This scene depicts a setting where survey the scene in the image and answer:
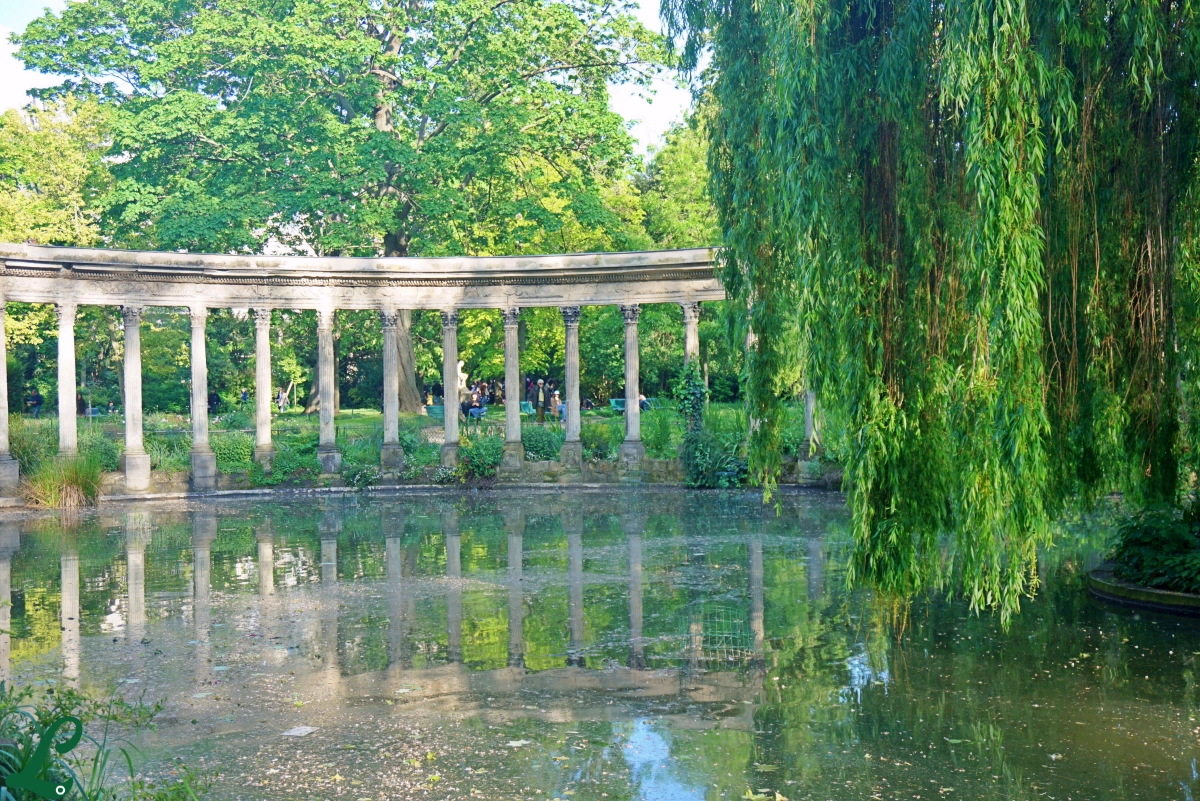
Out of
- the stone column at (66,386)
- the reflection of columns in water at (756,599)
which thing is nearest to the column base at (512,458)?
the stone column at (66,386)

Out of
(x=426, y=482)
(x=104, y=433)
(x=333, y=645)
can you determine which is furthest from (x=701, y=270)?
(x=333, y=645)

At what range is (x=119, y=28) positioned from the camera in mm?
49312

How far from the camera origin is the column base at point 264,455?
3916 centimetres

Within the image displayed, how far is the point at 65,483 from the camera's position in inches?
1332

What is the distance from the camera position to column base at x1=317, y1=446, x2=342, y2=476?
39312mm

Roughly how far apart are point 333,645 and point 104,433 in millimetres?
30177

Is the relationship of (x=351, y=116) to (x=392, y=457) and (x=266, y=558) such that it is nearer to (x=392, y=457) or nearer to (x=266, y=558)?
(x=392, y=457)

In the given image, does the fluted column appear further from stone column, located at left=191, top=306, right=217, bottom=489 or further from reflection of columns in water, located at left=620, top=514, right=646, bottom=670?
reflection of columns in water, located at left=620, top=514, right=646, bottom=670

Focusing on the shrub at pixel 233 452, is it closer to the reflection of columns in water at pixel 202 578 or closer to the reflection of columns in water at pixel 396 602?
the reflection of columns in water at pixel 202 578

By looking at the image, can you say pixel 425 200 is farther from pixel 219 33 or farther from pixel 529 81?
pixel 219 33

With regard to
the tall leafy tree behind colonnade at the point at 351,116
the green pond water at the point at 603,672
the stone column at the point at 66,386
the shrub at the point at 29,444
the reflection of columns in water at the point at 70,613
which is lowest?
the green pond water at the point at 603,672

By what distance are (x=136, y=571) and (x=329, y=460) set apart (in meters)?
17.0

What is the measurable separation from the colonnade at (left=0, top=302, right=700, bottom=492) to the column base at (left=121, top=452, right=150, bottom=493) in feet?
0.11

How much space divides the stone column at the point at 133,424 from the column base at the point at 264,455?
3650mm
